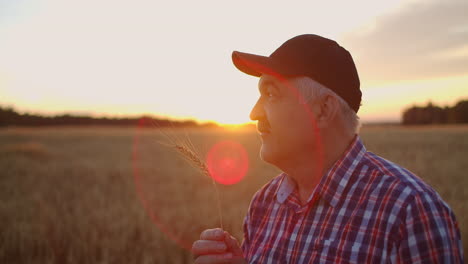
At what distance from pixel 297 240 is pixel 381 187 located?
489mm

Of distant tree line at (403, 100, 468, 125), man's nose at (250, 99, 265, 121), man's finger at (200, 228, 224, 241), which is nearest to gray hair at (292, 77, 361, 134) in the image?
man's nose at (250, 99, 265, 121)

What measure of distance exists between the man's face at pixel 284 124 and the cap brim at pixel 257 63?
0.05m

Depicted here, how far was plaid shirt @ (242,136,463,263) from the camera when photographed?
57.2 inches

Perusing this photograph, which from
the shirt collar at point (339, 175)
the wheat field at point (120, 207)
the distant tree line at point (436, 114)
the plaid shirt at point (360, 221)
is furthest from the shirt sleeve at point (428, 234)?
the distant tree line at point (436, 114)

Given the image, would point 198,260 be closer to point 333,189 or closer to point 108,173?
point 333,189

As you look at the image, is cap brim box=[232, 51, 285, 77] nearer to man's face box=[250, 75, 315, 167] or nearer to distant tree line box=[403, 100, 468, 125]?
man's face box=[250, 75, 315, 167]

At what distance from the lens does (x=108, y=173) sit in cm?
1202

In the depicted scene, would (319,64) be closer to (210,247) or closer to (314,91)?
(314,91)

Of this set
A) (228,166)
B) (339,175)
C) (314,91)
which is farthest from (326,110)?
(228,166)

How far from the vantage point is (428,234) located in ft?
4.72

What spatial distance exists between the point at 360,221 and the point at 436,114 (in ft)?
206

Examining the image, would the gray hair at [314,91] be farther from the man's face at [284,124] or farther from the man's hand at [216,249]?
the man's hand at [216,249]

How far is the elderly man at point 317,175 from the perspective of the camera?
5.25 ft

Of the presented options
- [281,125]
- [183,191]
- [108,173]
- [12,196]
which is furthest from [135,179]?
[281,125]
